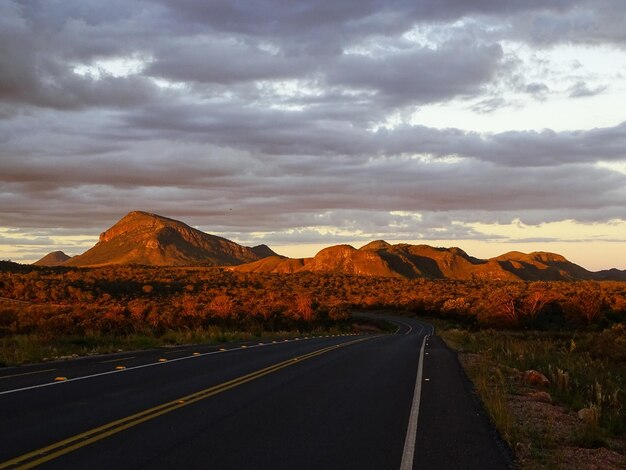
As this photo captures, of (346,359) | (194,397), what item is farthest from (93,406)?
(346,359)

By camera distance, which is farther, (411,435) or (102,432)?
(411,435)

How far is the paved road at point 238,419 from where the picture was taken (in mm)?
7844

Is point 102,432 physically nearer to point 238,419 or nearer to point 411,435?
point 238,419

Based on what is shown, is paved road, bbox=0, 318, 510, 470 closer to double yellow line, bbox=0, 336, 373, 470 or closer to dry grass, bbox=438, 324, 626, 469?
double yellow line, bbox=0, 336, 373, 470

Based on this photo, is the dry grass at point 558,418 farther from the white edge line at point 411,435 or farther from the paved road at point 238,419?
the white edge line at point 411,435

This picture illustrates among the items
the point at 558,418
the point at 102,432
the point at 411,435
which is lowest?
the point at 558,418

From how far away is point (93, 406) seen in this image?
11.2m

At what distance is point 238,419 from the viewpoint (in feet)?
33.6

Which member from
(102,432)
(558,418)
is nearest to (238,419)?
(102,432)

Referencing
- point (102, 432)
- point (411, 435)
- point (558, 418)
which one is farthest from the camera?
point (558, 418)

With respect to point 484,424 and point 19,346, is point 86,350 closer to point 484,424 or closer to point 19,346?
point 19,346

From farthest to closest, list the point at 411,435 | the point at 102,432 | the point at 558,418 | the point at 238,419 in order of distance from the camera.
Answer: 1. the point at 558,418
2. the point at 238,419
3. the point at 411,435
4. the point at 102,432

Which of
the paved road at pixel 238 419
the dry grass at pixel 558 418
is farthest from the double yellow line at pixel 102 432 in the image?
the dry grass at pixel 558 418

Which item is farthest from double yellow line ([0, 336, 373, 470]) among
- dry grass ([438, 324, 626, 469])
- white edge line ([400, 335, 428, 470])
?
dry grass ([438, 324, 626, 469])
